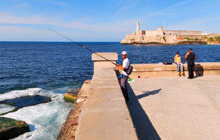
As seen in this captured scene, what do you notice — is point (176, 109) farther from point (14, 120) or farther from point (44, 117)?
point (44, 117)

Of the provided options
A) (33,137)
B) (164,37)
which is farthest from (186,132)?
(164,37)

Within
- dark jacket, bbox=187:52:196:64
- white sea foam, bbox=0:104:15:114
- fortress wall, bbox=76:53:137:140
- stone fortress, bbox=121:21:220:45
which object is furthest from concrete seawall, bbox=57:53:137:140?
stone fortress, bbox=121:21:220:45

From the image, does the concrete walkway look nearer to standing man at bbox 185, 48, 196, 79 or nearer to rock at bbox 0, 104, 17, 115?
standing man at bbox 185, 48, 196, 79

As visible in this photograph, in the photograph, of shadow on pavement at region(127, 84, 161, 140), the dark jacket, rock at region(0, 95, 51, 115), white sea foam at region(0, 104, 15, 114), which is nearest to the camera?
shadow on pavement at region(127, 84, 161, 140)

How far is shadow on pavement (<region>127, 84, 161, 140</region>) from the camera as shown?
130 inches

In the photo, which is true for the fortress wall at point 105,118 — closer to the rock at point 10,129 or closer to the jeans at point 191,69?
the rock at point 10,129

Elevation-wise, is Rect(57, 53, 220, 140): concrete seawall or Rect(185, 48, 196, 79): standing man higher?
Rect(185, 48, 196, 79): standing man

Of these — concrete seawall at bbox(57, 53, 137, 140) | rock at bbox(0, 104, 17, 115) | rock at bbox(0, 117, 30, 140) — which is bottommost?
rock at bbox(0, 104, 17, 115)

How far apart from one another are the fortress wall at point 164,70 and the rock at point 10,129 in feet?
17.1

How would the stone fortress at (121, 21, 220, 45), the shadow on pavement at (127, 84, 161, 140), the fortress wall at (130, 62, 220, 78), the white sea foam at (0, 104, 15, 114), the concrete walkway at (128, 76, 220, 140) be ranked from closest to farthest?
the shadow on pavement at (127, 84, 161, 140) < the concrete walkway at (128, 76, 220, 140) < the fortress wall at (130, 62, 220, 78) < the white sea foam at (0, 104, 15, 114) < the stone fortress at (121, 21, 220, 45)

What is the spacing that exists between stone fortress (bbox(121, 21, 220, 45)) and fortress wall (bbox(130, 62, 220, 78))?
11434 centimetres

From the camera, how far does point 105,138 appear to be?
2199 mm

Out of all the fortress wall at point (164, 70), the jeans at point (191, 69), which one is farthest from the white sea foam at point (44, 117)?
the jeans at point (191, 69)

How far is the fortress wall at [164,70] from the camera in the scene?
26.8 feet
